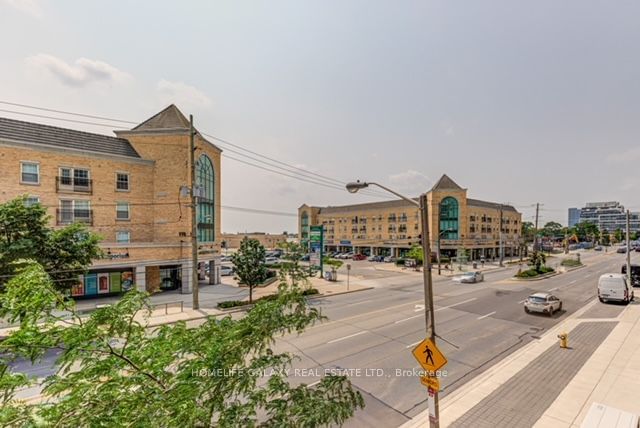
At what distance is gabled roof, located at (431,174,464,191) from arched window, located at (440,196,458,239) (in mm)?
2222

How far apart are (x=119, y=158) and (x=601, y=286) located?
1578 inches

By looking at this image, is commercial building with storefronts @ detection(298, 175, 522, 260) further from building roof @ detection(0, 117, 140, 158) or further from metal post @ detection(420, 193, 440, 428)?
building roof @ detection(0, 117, 140, 158)

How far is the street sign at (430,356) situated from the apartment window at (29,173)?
29.9 m

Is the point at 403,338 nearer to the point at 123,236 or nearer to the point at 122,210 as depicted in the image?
the point at 123,236

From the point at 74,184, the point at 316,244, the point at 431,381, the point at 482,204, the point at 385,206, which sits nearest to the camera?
the point at 431,381

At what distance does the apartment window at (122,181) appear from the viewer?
88.5 ft

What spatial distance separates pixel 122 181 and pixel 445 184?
5612 centimetres

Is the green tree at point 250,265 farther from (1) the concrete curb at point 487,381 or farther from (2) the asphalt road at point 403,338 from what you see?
(1) the concrete curb at point 487,381

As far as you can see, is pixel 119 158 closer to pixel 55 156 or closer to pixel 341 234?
pixel 55 156

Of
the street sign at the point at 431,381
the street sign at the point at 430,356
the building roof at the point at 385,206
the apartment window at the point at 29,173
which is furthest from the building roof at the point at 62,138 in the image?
Result: the building roof at the point at 385,206

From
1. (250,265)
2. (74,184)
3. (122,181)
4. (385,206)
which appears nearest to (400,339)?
(250,265)

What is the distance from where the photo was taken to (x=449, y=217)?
61188 mm

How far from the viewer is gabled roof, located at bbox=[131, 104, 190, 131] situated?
96.0 feet

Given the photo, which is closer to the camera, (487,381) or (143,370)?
(143,370)
